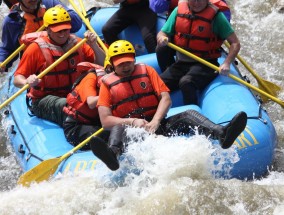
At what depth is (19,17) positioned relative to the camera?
7.04 meters

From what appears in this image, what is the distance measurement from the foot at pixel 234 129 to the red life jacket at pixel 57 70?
5.68 feet

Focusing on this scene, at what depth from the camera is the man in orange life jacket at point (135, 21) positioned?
23.6 feet

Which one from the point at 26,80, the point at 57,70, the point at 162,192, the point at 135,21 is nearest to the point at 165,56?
the point at 135,21

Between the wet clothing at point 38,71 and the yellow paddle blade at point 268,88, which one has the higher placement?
the wet clothing at point 38,71

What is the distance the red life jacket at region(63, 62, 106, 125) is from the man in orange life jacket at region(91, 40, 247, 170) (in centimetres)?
36

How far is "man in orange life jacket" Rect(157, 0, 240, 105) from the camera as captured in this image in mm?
6293

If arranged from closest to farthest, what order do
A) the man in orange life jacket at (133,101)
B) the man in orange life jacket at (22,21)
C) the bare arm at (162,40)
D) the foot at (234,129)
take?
the foot at (234,129) < the man in orange life jacket at (133,101) < the bare arm at (162,40) < the man in orange life jacket at (22,21)

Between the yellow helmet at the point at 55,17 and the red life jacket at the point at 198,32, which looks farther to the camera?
the red life jacket at the point at 198,32

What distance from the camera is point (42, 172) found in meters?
5.63

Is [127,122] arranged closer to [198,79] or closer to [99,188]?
[99,188]

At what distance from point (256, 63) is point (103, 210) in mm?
4070

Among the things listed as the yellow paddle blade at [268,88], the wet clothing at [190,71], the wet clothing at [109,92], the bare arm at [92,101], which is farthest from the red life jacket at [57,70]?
the yellow paddle blade at [268,88]

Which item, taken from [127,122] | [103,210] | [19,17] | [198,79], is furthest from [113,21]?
[103,210]

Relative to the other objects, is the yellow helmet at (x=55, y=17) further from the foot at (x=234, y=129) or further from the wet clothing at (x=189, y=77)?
the foot at (x=234, y=129)
